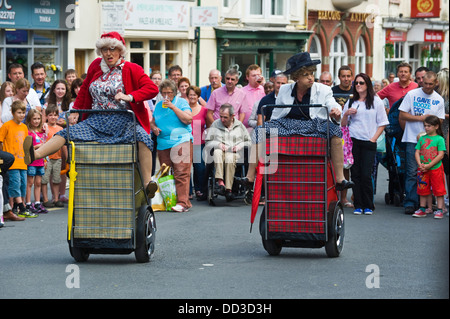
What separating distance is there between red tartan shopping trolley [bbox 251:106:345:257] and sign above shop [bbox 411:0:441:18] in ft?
117

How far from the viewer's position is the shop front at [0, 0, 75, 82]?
25312mm

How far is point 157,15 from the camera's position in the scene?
2950 centimetres

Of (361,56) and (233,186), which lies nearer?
(233,186)

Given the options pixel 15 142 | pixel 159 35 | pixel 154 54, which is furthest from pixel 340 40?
pixel 15 142

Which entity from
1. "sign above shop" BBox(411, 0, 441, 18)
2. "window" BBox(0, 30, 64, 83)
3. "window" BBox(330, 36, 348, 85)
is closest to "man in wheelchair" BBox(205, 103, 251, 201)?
"window" BBox(0, 30, 64, 83)

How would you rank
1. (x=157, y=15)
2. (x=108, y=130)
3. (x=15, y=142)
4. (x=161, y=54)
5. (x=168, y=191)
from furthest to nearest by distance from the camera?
1. (x=161, y=54)
2. (x=157, y=15)
3. (x=168, y=191)
4. (x=15, y=142)
5. (x=108, y=130)

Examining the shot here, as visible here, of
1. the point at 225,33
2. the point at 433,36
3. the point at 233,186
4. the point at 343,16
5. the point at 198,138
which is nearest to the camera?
the point at 233,186

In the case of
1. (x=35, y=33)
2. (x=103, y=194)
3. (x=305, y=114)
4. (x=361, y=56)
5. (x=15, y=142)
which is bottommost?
(x=103, y=194)

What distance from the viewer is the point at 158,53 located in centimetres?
3030

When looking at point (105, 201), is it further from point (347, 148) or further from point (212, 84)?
point (212, 84)

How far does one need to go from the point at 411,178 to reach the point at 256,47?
68.7 feet

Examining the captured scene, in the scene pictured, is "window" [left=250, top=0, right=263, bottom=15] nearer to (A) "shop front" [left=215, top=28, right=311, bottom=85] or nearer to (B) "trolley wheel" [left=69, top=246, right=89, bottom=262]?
(A) "shop front" [left=215, top=28, right=311, bottom=85]

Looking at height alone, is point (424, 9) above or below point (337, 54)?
above
